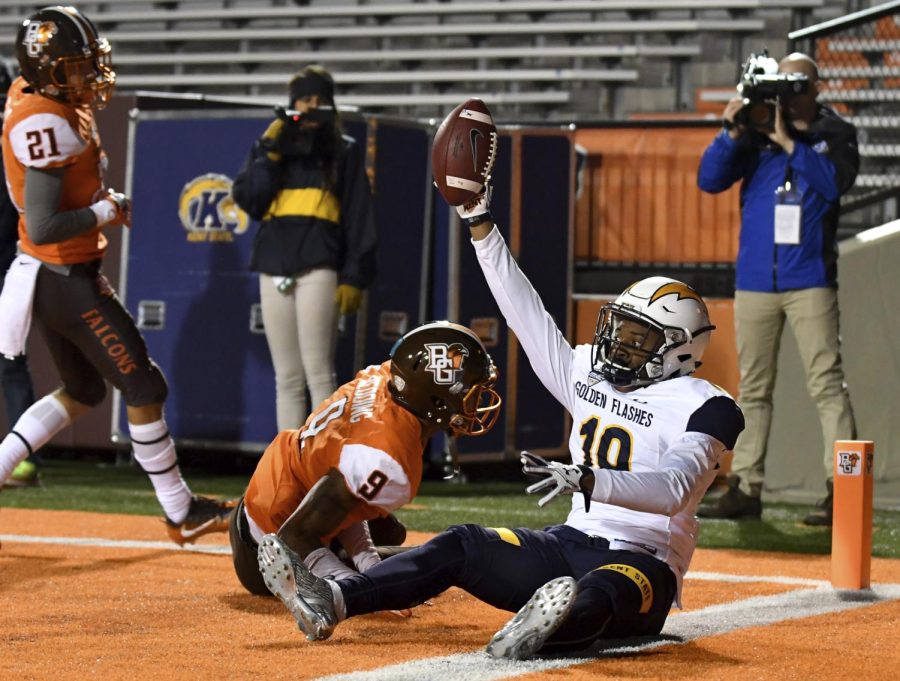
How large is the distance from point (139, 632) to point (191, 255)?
5.14m

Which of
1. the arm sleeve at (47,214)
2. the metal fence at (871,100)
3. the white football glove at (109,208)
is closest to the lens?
the arm sleeve at (47,214)

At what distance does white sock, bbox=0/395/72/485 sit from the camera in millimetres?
5734

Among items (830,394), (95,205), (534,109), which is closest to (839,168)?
(830,394)

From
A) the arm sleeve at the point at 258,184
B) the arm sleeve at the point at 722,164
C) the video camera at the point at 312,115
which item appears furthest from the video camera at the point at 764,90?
the arm sleeve at the point at 258,184

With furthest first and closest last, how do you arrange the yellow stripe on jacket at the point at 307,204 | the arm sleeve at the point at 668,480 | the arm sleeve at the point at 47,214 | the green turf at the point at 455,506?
the yellow stripe on jacket at the point at 307,204 < the green turf at the point at 455,506 < the arm sleeve at the point at 47,214 < the arm sleeve at the point at 668,480

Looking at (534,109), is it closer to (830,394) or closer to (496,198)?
(496,198)

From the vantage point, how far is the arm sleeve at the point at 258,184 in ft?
24.5

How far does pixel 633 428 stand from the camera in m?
3.97

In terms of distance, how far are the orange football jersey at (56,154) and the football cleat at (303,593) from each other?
2.31 metres

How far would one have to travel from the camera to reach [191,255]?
8.98m

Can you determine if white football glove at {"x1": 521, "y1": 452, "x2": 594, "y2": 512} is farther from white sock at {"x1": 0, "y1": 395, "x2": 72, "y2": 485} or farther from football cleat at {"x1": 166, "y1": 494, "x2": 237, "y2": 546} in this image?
white sock at {"x1": 0, "y1": 395, "x2": 72, "y2": 485}

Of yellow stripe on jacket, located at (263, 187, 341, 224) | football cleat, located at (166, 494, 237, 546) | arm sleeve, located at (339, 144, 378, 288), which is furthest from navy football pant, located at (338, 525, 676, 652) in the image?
yellow stripe on jacket, located at (263, 187, 341, 224)

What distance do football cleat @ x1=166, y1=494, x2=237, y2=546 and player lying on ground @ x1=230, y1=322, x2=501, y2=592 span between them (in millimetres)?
1207

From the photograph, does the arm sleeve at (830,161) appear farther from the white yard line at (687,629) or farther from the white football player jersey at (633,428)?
the white football player jersey at (633,428)
